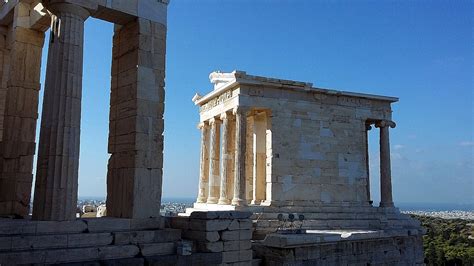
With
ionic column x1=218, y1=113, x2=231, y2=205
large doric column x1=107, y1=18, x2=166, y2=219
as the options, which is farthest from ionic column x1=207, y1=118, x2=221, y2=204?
large doric column x1=107, y1=18, x2=166, y2=219

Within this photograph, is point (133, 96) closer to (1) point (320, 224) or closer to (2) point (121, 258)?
(2) point (121, 258)

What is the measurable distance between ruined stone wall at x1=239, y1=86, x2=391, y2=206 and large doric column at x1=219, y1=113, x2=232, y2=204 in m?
2.54

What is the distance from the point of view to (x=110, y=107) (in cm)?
1237

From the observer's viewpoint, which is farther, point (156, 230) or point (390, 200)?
point (390, 200)

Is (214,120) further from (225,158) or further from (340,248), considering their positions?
(340,248)

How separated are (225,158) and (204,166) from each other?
2.90m

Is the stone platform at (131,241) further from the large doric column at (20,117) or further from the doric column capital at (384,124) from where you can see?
the doric column capital at (384,124)

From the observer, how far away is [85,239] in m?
9.62

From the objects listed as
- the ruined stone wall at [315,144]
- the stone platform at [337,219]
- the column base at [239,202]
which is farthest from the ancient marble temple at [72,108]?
the ruined stone wall at [315,144]

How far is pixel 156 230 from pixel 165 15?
574 cm

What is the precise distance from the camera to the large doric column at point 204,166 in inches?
992

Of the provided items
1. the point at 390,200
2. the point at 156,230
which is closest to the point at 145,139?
the point at 156,230

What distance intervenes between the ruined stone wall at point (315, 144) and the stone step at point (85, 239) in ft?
33.7

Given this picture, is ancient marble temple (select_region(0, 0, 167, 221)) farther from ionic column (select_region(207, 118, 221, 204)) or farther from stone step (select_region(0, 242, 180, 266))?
ionic column (select_region(207, 118, 221, 204))
